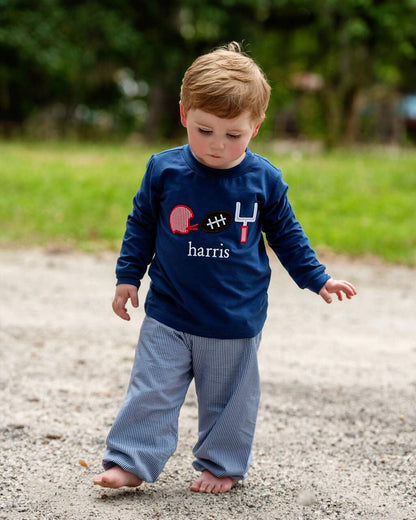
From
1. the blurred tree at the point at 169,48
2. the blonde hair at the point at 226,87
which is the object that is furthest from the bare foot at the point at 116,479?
the blurred tree at the point at 169,48

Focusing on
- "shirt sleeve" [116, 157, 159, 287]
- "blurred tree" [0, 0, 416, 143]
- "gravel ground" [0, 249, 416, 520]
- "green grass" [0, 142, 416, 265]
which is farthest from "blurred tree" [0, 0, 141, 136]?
"shirt sleeve" [116, 157, 159, 287]

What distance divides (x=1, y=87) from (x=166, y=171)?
16932 millimetres

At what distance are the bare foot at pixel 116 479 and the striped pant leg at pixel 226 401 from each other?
0.26 m

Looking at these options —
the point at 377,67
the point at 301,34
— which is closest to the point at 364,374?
the point at 377,67

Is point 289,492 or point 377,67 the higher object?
point 377,67

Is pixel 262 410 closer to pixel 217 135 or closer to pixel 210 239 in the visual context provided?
pixel 210 239

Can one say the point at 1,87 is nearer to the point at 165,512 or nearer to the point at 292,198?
the point at 292,198

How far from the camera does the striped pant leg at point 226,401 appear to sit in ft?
8.36

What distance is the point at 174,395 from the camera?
2.58m

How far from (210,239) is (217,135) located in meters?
0.32

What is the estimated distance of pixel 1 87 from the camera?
18.3m

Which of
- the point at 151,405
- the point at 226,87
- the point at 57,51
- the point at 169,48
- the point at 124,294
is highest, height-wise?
the point at 169,48

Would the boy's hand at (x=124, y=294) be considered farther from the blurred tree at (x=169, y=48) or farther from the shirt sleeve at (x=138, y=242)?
the blurred tree at (x=169, y=48)

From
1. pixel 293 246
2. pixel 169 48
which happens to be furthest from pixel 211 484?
pixel 169 48
